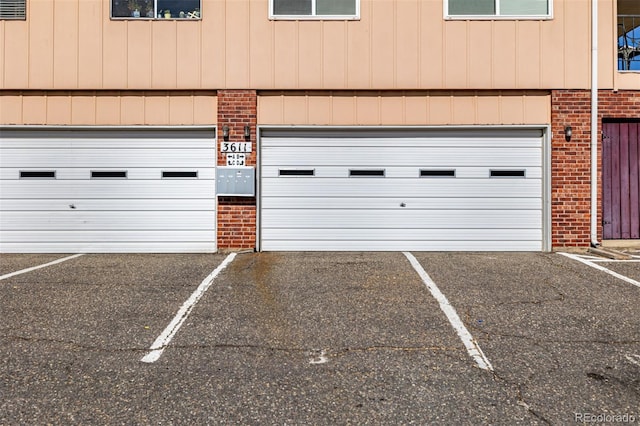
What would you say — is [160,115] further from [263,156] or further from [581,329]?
[581,329]

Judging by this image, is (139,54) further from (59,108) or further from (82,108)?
(59,108)

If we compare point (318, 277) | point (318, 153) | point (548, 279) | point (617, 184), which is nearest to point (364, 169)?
point (318, 153)

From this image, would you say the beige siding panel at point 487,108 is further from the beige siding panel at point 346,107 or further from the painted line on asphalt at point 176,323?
the painted line on asphalt at point 176,323

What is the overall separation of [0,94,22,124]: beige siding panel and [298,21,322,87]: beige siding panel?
5114mm

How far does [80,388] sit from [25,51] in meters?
7.38

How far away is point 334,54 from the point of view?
797cm

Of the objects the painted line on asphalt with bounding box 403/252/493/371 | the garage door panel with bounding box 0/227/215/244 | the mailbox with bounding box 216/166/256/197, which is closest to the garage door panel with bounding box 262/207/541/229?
the mailbox with bounding box 216/166/256/197

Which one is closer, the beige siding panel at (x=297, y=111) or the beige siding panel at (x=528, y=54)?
the beige siding panel at (x=528, y=54)

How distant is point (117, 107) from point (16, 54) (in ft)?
6.63

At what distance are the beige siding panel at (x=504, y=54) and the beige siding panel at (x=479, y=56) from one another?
90 mm

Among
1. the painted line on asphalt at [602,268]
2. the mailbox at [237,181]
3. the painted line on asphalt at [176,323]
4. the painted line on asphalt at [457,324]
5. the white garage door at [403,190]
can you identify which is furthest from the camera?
the white garage door at [403,190]

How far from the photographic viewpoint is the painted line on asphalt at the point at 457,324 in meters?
3.54

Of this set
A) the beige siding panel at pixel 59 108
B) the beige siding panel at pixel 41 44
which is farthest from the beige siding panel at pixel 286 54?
the beige siding panel at pixel 41 44

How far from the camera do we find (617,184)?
8188mm
